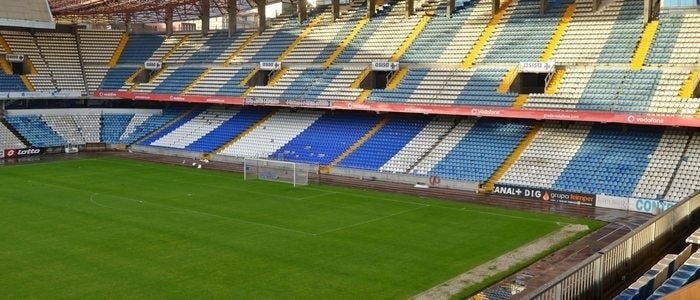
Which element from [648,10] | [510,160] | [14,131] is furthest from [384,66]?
[14,131]

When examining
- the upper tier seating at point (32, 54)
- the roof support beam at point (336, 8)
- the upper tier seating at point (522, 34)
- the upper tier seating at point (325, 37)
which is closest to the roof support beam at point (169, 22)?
the upper tier seating at point (32, 54)

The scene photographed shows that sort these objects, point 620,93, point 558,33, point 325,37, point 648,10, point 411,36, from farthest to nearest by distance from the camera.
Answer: point 325,37, point 411,36, point 558,33, point 648,10, point 620,93

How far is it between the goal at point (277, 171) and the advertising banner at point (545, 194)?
36.0 ft

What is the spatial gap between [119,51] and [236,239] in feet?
145

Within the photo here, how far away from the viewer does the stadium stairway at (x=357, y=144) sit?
140 ft

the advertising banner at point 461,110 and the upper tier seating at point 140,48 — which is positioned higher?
the upper tier seating at point 140,48

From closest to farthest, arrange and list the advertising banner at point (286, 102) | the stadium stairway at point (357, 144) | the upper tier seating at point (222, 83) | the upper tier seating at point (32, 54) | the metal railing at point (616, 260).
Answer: the metal railing at point (616, 260), the stadium stairway at point (357, 144), the advertising banner at point (286, 102), the upper tier seating at point (222, 83), the upper tier seating at point (32, 54)

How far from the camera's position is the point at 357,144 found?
44.1 meters

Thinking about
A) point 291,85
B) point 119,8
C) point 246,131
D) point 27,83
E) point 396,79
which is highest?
point 119,8

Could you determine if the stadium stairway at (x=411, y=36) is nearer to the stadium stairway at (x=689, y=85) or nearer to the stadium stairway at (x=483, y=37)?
the stadium stairway at (x=483, y=37)

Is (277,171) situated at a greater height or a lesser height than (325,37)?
lesser

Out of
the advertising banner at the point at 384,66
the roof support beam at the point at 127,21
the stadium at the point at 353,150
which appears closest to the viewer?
the stadium at the point at 353,150

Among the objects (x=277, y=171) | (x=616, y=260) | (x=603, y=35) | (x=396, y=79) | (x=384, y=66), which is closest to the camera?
(x=616, y=260)

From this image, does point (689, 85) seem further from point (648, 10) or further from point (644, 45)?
point (648, 10)
